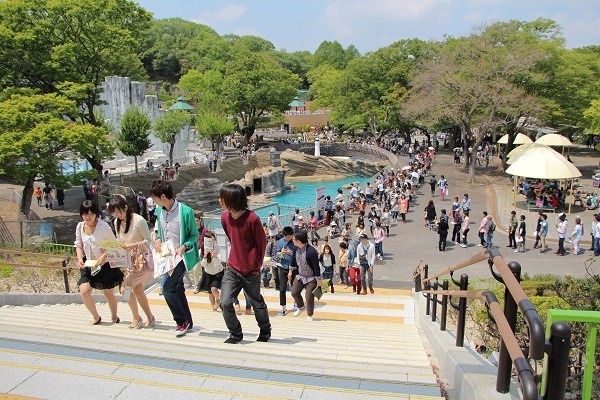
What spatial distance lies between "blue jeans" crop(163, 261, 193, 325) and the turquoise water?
2697 cm

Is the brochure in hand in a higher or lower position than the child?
higher

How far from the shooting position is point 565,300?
20.2 ft

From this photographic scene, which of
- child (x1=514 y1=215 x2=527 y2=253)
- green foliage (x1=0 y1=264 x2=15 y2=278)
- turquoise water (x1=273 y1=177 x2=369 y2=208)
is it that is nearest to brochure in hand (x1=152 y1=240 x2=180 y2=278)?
green foliage (x1=0 y1=264 x2=15 y2=278)

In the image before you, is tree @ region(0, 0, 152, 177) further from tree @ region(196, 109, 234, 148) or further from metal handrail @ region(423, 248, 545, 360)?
metal handrail @ region(423, 248, 545, 360)

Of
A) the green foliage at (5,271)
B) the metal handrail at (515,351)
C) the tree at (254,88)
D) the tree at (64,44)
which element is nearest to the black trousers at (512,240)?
the green foliage at (5,271)

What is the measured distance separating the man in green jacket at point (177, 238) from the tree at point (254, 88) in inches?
1643

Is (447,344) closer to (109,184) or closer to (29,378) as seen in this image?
(29,378)

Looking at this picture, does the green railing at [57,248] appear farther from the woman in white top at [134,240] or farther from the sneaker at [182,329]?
the sneaker at [182,329]

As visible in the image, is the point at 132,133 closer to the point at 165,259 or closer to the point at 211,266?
the point at 211,266

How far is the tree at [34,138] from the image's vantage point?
18666 millimetres

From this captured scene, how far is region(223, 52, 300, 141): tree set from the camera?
4644 centimetres

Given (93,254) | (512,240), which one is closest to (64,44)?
(512,240)

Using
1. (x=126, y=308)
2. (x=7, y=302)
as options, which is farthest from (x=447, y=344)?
(x=7, y=302)

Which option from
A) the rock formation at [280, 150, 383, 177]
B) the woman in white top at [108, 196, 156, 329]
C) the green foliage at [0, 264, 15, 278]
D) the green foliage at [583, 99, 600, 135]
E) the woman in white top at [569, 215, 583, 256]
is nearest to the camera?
the woman in white top at [108, 196, 156, 329]
